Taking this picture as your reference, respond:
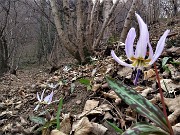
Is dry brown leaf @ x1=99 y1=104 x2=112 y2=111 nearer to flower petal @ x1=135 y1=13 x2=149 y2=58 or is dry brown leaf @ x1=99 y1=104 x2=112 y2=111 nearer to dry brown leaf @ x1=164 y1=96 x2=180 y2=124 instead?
dry brown leaf @ x1=164 y1=96 x2=180 y2=124

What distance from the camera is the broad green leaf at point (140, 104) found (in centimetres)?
89

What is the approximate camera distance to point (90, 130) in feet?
4.34

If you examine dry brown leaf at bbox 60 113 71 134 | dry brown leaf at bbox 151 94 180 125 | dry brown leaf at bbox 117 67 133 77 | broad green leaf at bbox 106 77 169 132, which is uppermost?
broad green leaf at bbox 106 77 169 132

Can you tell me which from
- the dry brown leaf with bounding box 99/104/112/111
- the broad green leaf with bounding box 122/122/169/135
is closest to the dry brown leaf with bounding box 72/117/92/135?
the dry brown leaf with bounding box 99/104/112/111

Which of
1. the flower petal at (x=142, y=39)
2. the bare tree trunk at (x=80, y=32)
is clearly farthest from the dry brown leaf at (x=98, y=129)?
the bare tree trunk at (x=80, y=32)

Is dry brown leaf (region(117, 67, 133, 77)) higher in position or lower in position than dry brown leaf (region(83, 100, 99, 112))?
higher

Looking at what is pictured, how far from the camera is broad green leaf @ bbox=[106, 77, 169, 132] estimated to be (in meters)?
0.89

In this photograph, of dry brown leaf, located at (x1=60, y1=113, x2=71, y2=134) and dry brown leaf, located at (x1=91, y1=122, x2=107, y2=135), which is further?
dry brown leaf, located at (x1=60, y1=113, x2=71, y2=134)

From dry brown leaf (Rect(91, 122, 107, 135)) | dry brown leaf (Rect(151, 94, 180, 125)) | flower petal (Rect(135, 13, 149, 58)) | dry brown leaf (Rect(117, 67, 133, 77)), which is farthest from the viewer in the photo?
dry brown leaf (Rect(117, 67, 133, 77))

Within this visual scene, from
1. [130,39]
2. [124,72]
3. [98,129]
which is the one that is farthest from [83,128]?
[124,72]

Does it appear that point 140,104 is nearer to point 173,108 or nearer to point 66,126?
point 173,108

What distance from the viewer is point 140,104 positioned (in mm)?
939

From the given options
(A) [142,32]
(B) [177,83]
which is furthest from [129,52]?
(B) [177,83]

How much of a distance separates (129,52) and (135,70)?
4.7 inches
